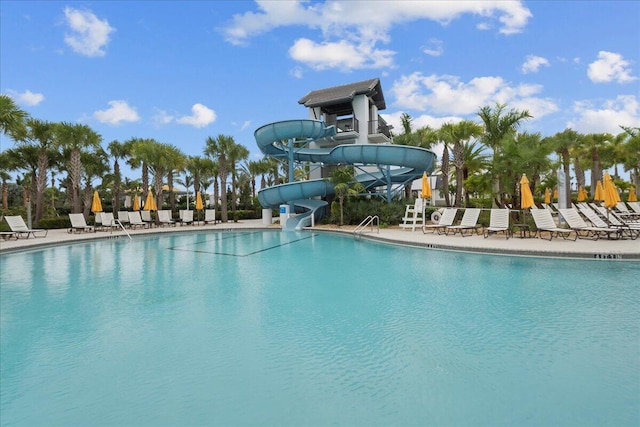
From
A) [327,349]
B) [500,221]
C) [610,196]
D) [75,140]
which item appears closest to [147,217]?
[75,140]

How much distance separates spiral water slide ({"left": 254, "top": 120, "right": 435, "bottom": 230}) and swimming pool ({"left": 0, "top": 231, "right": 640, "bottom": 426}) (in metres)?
13.1

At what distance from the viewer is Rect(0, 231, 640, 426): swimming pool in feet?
8.61

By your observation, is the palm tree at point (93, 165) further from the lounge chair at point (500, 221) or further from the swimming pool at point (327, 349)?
the lounge chair at point (500, 221)

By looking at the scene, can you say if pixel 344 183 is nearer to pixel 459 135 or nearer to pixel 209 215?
pixel 459 135

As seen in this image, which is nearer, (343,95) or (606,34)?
(606,34)

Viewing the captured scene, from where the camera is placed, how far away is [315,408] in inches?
104

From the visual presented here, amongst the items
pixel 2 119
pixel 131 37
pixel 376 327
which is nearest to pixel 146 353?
pixel 376 327

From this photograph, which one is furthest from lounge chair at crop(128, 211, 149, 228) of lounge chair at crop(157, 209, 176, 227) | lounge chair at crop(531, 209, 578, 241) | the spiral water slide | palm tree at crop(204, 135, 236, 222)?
lounge chair at crop(531, 209, 578, 241)

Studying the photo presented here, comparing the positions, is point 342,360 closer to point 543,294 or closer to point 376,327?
point 376,327

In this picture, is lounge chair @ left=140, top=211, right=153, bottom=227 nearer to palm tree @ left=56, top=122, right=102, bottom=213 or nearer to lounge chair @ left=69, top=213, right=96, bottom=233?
lounge chair @ left=69, top=213, right=96, bottom=233

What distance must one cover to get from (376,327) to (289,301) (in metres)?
1.75

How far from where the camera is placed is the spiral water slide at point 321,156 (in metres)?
19.9

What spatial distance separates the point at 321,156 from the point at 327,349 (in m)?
21.9

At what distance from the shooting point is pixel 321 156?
981 inches
